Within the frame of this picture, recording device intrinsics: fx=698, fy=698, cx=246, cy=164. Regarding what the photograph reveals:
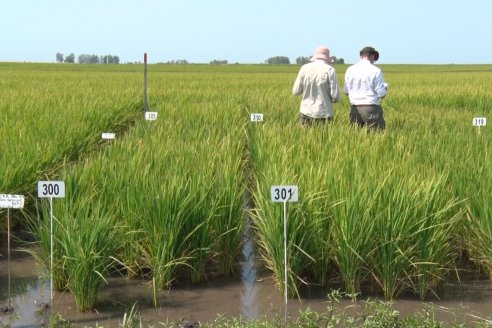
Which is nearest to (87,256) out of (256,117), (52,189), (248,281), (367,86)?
(52,189)

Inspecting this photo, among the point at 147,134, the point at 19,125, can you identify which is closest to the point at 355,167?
the point at 147,134

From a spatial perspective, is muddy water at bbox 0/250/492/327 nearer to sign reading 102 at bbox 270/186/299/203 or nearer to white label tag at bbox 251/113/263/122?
sign reading 102 at bbox 270/186/299/203

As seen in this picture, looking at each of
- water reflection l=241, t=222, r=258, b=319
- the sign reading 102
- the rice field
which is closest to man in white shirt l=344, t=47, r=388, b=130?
the rice field

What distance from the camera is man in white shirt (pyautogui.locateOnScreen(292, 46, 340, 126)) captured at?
7141 mm

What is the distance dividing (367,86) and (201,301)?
430 cm

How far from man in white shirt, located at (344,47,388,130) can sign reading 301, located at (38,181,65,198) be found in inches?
162

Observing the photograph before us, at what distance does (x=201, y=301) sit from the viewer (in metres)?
3.56

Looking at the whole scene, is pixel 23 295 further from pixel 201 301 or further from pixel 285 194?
pixel 285 194

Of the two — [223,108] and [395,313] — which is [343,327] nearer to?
[395,313]

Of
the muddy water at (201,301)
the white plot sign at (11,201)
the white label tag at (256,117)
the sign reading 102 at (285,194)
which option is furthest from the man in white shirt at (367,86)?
the white plot sign at (11,201)

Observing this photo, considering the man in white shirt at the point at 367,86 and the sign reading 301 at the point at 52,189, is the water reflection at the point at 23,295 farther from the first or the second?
the man in white shirt at the point at 367,86

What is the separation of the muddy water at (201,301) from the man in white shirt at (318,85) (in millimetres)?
3488

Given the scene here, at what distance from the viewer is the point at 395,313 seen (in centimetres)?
294

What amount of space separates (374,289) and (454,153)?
7.78 feet
